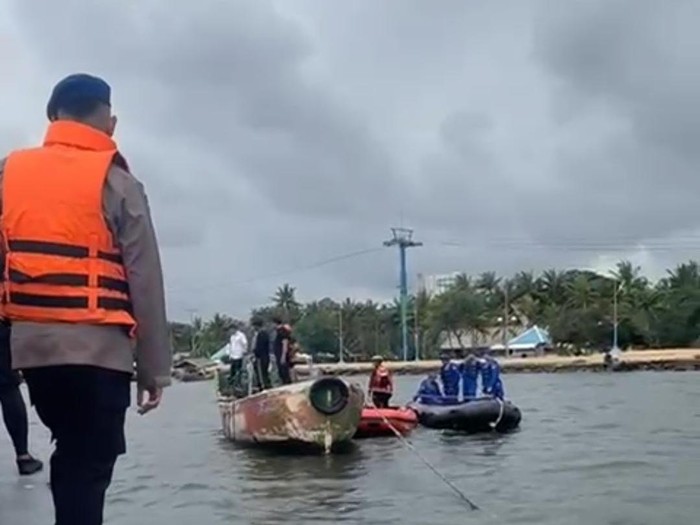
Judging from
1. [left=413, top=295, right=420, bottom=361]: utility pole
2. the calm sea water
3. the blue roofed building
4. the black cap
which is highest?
[left=413, top=295, right=420, bottom=361]: utility pole

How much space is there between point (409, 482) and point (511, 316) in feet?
393

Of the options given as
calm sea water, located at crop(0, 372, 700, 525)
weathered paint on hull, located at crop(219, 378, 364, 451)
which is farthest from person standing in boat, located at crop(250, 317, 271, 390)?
weathered paint on hull, located at crop(219, 378, 364, 451)

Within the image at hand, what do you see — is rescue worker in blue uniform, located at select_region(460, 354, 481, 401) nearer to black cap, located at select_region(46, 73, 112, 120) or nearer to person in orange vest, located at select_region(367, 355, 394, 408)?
person in orange vest, located at select_region(367, 355, 394, 408)

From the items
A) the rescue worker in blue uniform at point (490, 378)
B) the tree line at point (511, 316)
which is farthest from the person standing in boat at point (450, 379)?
the tree line at point (511, 316)

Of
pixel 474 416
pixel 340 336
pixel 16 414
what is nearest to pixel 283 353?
pixel 474 416

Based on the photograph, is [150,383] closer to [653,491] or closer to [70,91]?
[70,91]

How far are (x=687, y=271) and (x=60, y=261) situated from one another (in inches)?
5013

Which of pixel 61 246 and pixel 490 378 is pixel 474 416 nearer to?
pixel 490 378

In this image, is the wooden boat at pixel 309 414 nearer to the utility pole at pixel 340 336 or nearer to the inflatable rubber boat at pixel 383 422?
the inflatable rubber boat at pixel 383 422

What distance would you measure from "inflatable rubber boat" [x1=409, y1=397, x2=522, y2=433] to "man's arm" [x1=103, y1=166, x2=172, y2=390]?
20426 millimetres

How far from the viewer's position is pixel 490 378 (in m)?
25.7

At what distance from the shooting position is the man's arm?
3.65m

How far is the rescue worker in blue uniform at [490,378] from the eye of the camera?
25172 mm

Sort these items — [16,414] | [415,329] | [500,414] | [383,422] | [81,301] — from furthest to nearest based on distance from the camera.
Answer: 1. [415,329]
2. [500,414]
3. [383,422]
4. [16,414]
5. [81,301]
